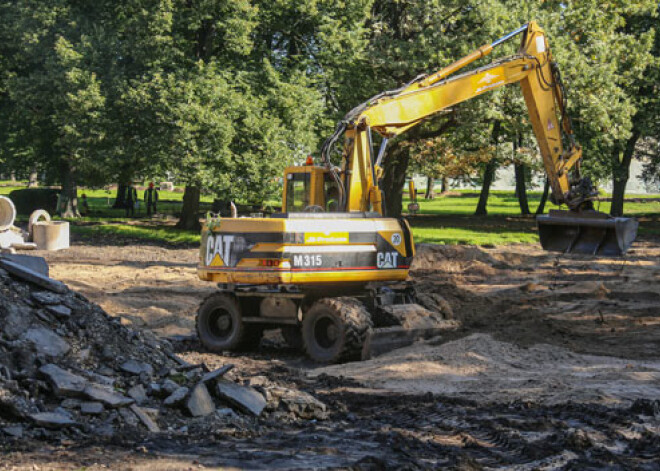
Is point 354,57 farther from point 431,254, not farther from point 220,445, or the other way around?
point 220,445

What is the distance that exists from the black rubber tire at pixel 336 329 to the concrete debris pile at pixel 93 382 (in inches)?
86.6

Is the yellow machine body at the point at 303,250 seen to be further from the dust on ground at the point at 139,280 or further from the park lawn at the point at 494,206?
the park lawn at the point at 494,206

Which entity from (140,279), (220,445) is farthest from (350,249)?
(140,279)

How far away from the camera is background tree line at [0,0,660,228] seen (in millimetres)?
25422

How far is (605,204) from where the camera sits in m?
52.9

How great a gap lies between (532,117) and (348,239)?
4794 millimetres

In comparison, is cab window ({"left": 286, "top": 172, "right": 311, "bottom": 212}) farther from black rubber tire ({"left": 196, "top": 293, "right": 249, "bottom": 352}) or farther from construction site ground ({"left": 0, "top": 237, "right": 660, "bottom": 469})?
construction site ground ({"left": 0, "top": 237, "right": 660, "bottom": 469})

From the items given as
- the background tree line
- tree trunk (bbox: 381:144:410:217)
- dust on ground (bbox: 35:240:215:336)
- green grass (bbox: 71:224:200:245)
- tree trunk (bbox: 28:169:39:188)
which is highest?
the background tree line

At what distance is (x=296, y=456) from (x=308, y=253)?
5.83 m

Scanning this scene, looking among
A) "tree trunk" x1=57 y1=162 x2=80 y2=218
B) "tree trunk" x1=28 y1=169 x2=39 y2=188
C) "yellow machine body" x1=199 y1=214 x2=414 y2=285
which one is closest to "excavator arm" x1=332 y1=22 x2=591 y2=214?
"yellow machine body" x1=199 y1=214 x2=414 y2=285

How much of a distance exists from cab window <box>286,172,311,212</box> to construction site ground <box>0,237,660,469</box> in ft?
7.70

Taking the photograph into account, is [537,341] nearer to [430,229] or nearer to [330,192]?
[330,192]

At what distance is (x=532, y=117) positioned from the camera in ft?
49.2

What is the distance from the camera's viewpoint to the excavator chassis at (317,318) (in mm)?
12000
